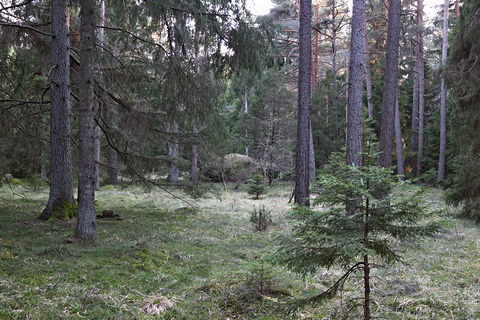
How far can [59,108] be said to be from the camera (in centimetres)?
830

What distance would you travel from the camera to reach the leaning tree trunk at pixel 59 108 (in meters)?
8.18

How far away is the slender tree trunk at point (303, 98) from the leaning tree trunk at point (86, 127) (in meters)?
6.08

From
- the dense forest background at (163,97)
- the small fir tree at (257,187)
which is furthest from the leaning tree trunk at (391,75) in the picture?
the small fir tree at (257,187)

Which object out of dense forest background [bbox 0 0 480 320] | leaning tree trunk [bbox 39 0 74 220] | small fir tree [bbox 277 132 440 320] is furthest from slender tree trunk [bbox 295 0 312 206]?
small fir tree [bbox 277 132 440 320]

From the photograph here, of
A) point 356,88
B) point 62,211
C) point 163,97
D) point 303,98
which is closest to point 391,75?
point 303,98

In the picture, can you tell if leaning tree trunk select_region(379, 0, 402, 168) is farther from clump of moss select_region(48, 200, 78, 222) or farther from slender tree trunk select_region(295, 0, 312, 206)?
clump of moss select_region(48, 200, 78, 222)

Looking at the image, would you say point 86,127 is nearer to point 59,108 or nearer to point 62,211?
point 59,108

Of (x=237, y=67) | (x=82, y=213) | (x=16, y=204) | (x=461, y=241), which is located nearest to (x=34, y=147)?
(x=16, y=204)

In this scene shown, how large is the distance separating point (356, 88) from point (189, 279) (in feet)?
18.2

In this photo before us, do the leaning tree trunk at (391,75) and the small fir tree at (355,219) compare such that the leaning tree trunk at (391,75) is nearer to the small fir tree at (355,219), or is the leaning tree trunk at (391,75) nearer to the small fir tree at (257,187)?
the small fir tree at (257,187)

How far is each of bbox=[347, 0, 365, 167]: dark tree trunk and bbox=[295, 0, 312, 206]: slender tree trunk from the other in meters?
2.63

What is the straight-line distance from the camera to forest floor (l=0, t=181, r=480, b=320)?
3.82m

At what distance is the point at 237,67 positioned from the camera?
316 inches

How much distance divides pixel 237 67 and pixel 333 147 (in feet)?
62.6
